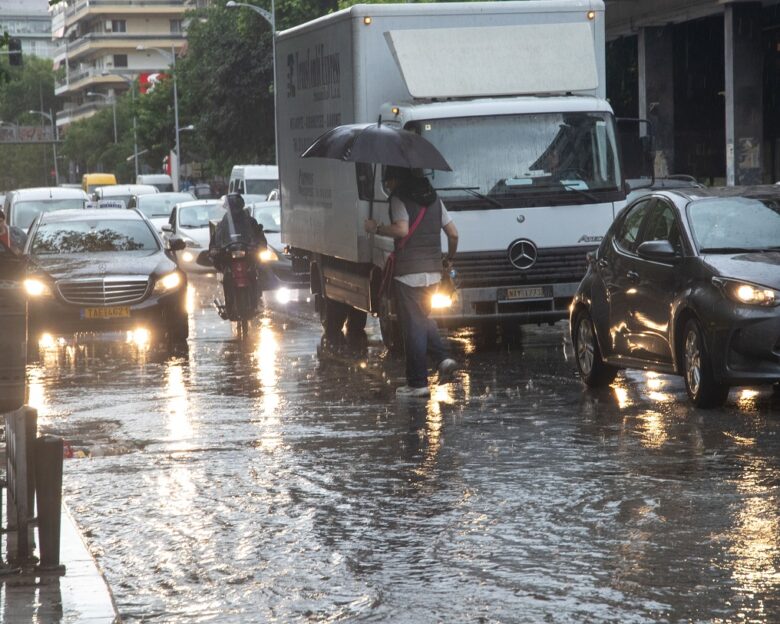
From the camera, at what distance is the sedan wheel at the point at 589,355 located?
13.9m

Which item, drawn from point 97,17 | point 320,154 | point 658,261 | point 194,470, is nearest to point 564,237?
point 320,154

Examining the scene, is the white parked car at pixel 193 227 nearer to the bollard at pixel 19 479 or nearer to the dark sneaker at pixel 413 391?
the dark sneaker at pixel 413 391

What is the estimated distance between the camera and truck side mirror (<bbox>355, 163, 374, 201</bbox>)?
55.6 ft

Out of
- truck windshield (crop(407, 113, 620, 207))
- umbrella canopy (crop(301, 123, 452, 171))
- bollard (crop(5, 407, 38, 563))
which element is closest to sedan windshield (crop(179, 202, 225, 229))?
truck windshield (crop(407, 113, 620, 207))

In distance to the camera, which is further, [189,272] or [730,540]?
[189,272]

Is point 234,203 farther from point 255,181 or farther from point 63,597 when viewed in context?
point 255,181

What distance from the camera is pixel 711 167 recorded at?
1833 inches

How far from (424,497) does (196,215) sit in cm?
2765

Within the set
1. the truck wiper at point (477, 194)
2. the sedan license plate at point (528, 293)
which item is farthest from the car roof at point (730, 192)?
the sedan license plate at point (528, 293)

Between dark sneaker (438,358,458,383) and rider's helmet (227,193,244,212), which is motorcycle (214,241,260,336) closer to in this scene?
rider's helmet (227,193,244,212)

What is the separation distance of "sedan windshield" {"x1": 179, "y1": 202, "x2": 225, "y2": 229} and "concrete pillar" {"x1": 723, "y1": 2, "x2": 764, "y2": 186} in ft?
36.5

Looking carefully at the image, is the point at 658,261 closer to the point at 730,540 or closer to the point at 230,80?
the point at 730,540

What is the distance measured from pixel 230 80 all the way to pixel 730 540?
67.4 meters

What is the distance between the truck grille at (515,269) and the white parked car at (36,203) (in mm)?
17688
